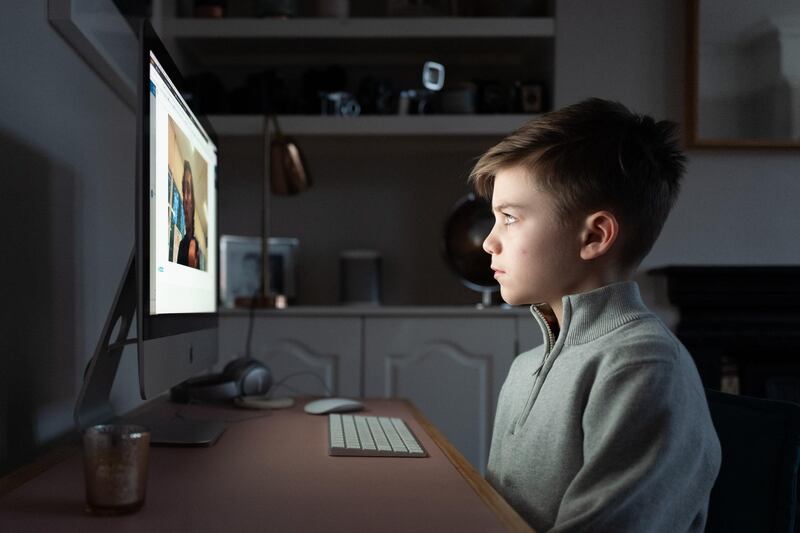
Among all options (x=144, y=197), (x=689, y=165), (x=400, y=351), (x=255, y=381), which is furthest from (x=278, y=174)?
(x=144, y=197)

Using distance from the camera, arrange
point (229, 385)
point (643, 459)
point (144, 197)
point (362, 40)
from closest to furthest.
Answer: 1. point (643, 459)
2. point (144, 197)
3. point (229, 385)
4. point (362, 40)

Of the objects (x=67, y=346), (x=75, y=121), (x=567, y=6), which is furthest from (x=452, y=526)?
(x=567, y=6)

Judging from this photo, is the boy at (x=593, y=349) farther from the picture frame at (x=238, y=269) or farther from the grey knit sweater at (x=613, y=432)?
the picture frame at (x=238, y=269)

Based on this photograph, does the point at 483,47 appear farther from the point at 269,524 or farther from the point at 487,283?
the point at 269,524

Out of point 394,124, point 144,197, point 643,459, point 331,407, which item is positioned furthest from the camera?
point 394,124

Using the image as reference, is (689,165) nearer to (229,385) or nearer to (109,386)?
(229,385)

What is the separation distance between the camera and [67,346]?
1.26m

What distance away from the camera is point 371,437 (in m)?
1.10

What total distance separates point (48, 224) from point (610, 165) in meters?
0.77

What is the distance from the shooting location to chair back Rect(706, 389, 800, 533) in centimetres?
86

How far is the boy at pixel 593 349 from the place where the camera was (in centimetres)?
77

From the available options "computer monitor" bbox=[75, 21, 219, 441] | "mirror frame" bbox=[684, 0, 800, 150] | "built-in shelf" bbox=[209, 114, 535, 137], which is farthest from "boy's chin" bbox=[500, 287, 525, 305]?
"mirror frame" bbox=[684, 0, 800, 150]

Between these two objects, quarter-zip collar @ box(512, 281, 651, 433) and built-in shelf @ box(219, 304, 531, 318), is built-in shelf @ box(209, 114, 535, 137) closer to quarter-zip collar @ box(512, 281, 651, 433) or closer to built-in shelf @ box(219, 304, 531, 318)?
built-in shelf @ box(219, 304, 531, 318)

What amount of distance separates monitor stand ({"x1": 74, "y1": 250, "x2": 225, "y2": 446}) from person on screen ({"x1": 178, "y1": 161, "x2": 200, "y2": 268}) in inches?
3.4
